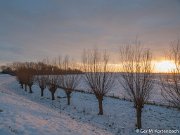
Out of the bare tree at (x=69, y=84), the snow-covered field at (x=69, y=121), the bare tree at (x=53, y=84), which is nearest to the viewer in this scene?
the snow-covered field at (x=69, y=121)

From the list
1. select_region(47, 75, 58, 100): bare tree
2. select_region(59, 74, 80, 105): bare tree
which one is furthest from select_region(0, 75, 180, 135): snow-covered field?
select_region(47, 75, 58, 100): bare tree

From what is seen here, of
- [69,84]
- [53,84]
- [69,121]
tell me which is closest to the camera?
[69,121]

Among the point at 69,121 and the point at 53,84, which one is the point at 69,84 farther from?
the point at 69,121

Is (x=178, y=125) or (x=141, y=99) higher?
(x=141, y=99)

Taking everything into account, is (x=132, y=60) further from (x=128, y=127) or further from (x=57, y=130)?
(x=57, y=130)

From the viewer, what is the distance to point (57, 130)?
13109 mm

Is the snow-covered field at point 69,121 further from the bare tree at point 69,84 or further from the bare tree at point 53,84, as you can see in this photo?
the bare tree at point 53,84

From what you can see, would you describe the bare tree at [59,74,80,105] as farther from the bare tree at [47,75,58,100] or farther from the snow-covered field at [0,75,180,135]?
the snow-covered field at [0,75,180,135]

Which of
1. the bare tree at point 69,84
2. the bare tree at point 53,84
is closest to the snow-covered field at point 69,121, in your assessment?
the bare tree at point 69,84

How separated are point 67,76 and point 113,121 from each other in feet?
57.1

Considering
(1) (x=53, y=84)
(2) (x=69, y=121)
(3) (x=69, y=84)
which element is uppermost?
(3) (x=69, y=84)

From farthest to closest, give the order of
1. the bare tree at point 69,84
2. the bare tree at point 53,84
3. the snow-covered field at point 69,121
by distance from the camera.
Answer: the bare tree at point 53,84
the bare tree at point 69,84
the snow-covered field at point 69,121

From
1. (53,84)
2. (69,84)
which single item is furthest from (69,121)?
(53,84)

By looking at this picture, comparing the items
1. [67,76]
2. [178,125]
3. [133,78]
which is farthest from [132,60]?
[67,76]
